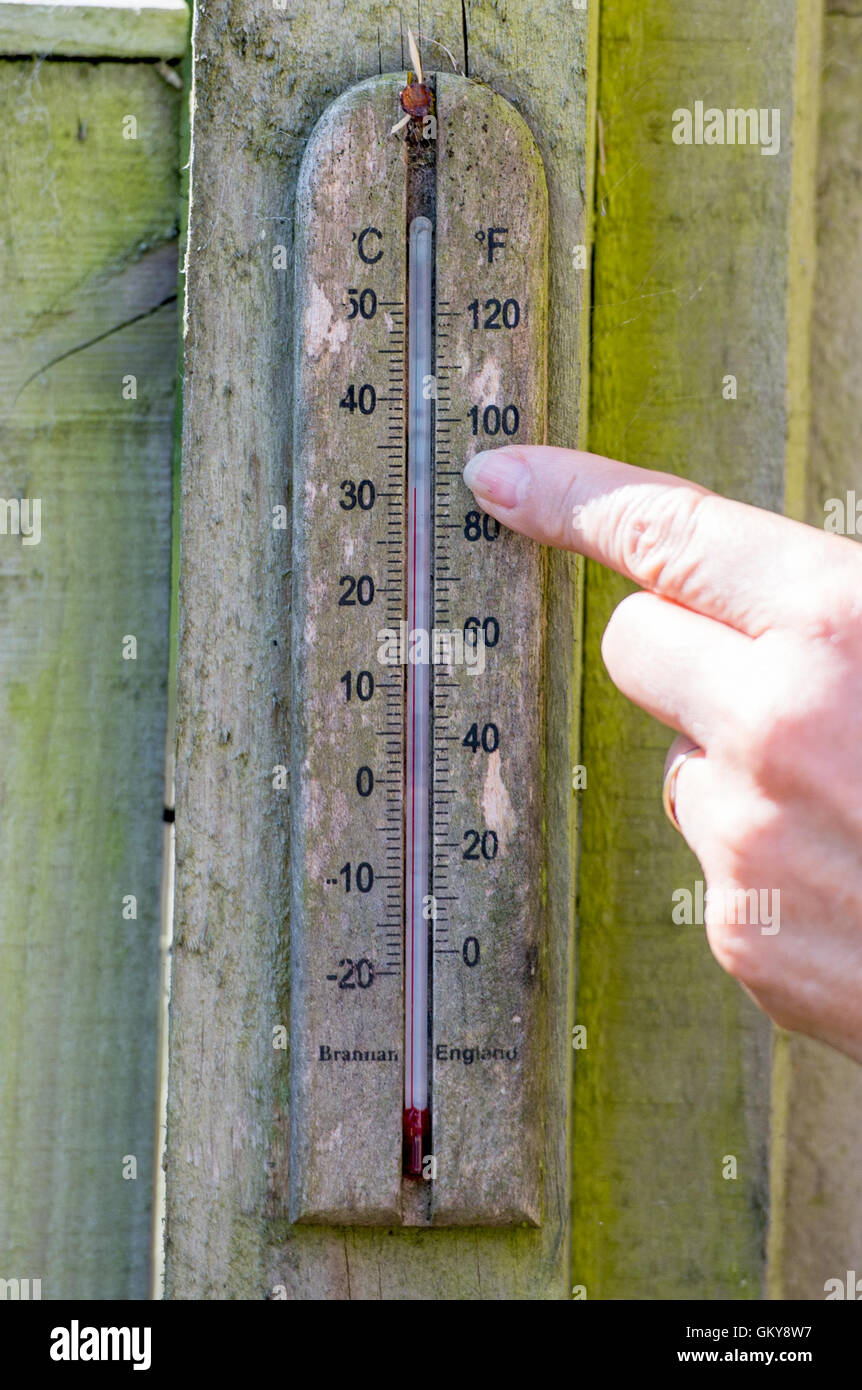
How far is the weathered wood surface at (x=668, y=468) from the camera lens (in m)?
1.46

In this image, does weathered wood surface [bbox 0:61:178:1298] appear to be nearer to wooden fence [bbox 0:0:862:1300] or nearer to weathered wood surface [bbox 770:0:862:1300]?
wooden fence [bbox 0:0:862:1300]

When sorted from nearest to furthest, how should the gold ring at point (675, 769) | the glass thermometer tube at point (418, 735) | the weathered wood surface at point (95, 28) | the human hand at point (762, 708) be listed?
1. the human hand at point (762, 708)
2. the gold ring at point (675, 769)
3. the glass thermometer tube at point (418, 735)
4. the weathered wood surface at point (95, 28)

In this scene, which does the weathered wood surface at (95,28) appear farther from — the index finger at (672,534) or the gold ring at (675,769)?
the gold ring at (675,769)

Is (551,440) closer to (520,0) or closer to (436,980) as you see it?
(520,0)

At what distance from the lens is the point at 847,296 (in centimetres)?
153

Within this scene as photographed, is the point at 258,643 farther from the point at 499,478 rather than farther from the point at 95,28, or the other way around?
the point at 95,28

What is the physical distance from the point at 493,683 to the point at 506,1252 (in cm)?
58

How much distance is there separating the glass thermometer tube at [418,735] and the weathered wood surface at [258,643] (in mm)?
132

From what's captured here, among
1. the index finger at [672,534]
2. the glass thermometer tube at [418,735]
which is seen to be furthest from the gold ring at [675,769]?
the glass thermometer tube at [418,735]

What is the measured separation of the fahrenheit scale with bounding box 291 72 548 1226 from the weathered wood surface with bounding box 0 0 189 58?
12.3 inches

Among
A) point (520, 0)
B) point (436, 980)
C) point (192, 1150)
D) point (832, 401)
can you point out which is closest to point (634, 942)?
point (436, 980)

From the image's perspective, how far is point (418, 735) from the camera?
1276 millimetres

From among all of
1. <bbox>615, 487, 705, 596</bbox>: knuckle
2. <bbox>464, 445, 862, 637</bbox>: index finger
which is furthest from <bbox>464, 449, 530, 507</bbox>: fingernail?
<bbox>615, 487, 705, 596</bbox>: knuckle

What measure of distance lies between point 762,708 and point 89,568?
810mm
